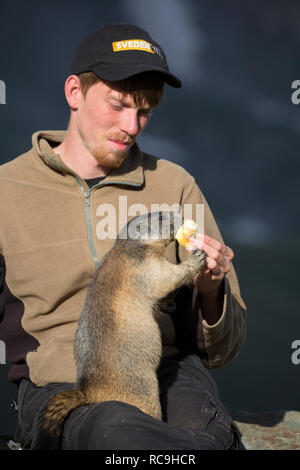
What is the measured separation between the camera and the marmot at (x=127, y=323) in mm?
3121

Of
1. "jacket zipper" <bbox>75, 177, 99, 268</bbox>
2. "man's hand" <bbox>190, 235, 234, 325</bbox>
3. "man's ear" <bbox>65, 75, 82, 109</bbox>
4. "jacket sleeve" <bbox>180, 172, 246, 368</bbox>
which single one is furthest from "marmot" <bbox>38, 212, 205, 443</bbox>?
"man's ear" <bbox>65, 75, 82, 109</bbox>

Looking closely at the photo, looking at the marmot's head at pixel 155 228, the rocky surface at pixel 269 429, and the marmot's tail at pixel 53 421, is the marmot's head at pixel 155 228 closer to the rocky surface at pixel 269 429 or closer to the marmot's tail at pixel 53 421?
the marmot's tail at pixel 53 421

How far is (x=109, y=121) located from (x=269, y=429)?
3793 millimetres

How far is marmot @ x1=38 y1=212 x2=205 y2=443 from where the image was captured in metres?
3.12

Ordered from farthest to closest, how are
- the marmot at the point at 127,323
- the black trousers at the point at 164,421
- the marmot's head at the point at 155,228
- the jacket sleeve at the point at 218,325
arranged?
the jacket sleeve at the point at 218,325 → the marmot's head at the point at 155,228 → the marmot at the point at 127,323 → the black trousers at the point at 164,421

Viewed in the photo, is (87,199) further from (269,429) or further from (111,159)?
(269,429)

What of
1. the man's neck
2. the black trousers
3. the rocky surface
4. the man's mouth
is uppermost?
the man's mouth

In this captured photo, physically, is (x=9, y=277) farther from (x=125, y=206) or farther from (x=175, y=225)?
(x=175, y=225)

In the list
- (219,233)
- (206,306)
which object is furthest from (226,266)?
(219,233)

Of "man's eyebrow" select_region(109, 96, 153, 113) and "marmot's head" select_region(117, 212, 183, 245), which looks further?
"man's eyebrow" select_region(109, 96, 153, 113)

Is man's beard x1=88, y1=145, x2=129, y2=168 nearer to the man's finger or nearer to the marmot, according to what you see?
the marmot

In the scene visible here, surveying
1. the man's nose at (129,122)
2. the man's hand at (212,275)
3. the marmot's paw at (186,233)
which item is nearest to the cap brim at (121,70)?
the man's nose at (129,122)

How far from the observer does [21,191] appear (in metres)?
3.96

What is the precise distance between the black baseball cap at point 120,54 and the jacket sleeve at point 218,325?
1091mm
